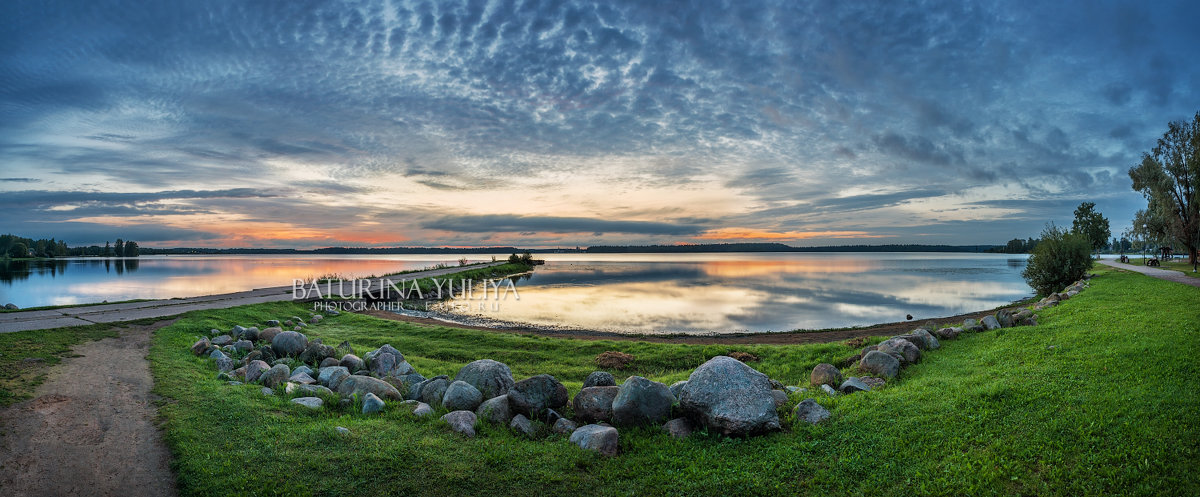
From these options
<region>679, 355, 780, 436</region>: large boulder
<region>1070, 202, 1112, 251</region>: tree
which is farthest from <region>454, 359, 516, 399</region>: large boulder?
<region>1070, 202, 1112, 251</region>: tree

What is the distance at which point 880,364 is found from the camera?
9.65 m

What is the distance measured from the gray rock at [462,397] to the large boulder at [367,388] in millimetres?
1184

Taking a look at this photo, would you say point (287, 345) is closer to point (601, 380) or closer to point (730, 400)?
point (601, 380)

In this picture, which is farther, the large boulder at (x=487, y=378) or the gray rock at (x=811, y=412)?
the large boulder at (x=487, y=378)

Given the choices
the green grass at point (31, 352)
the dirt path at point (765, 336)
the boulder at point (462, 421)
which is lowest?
the dirt path at point (765, 336)

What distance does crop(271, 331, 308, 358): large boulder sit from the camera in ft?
39.7

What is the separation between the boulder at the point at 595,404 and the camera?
715 cm

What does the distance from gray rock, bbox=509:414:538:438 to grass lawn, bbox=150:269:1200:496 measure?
0.29m

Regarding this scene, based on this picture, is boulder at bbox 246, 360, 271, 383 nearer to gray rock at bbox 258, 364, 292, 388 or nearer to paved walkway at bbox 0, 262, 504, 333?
gray rock at bbox 258, 364, 292, 388

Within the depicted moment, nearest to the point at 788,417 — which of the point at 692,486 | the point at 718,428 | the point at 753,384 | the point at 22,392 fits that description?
the point at 753,384

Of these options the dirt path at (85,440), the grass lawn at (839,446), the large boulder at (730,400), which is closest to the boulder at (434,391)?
the grass lawn at (839,446)

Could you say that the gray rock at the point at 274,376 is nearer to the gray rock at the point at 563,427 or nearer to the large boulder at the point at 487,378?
the large boulder at the point at 487,378

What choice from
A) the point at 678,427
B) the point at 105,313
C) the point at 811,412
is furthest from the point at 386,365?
the point at 105,313

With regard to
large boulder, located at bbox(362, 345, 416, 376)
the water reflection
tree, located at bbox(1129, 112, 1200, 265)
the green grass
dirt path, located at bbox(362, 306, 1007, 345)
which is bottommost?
the water reflection
